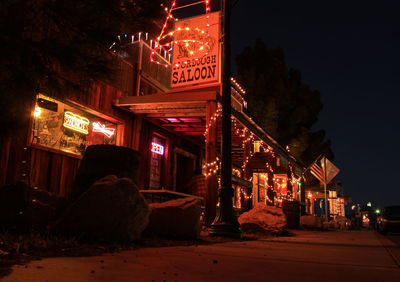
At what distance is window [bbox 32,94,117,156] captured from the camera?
853cm

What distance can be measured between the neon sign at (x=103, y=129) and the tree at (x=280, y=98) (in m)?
15.4

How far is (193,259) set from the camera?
411 centimetres

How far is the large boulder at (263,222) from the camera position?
407 inches

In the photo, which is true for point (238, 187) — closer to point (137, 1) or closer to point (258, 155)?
point (258, 155)

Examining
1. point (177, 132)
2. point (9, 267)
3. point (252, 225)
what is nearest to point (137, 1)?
point (9, 267)

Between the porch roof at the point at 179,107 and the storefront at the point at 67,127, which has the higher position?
the porch roof at the point at 179,107

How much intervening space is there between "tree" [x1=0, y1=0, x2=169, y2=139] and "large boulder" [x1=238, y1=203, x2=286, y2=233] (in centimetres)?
804

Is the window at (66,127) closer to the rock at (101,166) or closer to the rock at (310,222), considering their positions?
the rock at (101,166)

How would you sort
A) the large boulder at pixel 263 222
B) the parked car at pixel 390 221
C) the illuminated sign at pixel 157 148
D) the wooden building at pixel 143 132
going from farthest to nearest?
the parked car at pixel 390 221
the illuminated sign at pixel 157 148
the large boulder at pixel 263 222
the wooden building at pixel 143 132

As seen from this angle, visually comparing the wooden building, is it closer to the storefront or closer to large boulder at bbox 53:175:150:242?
the storefront

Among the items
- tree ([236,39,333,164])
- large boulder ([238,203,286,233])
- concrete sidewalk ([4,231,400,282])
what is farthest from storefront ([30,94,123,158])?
tree ([236,39,333,164])

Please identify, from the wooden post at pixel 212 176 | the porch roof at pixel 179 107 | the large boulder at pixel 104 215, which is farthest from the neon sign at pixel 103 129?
the large boulder at pixel 104 215

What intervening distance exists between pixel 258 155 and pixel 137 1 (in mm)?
12831

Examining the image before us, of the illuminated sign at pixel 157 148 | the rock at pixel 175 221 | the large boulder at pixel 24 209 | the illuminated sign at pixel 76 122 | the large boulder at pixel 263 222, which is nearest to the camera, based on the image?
the large boulder at pixel 24 209
